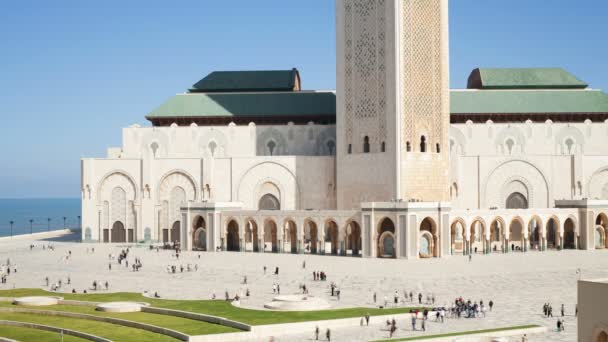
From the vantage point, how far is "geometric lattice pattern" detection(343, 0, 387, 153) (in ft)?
196

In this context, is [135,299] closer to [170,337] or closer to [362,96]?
[170,337]

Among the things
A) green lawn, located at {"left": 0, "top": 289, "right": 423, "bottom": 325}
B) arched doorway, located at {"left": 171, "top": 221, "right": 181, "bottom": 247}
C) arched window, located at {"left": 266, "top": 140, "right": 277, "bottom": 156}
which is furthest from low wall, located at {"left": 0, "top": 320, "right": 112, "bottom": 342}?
arched window, located at {"left": 266, "top": 140, "right": 277, "bottom": 156}

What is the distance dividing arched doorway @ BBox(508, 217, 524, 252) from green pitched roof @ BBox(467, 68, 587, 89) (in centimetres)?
1507

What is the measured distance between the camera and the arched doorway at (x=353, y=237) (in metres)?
56.4

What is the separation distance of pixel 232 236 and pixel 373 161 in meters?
11.2

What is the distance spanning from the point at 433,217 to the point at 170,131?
2646 cm

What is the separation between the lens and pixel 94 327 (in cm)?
3173

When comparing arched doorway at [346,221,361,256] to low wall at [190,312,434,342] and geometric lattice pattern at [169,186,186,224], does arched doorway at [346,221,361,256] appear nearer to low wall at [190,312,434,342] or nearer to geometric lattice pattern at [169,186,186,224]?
geometric lattice pattern at [169,186,186,224]

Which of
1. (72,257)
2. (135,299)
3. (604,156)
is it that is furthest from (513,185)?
(135,299)

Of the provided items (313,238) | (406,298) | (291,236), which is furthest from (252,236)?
(406,298)

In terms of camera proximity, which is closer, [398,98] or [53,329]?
[53,329]

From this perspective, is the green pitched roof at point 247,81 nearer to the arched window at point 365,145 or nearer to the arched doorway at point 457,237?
the arched window at point 365,145

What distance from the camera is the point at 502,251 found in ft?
187

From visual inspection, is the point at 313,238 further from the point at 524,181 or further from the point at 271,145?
the point at 524,181
